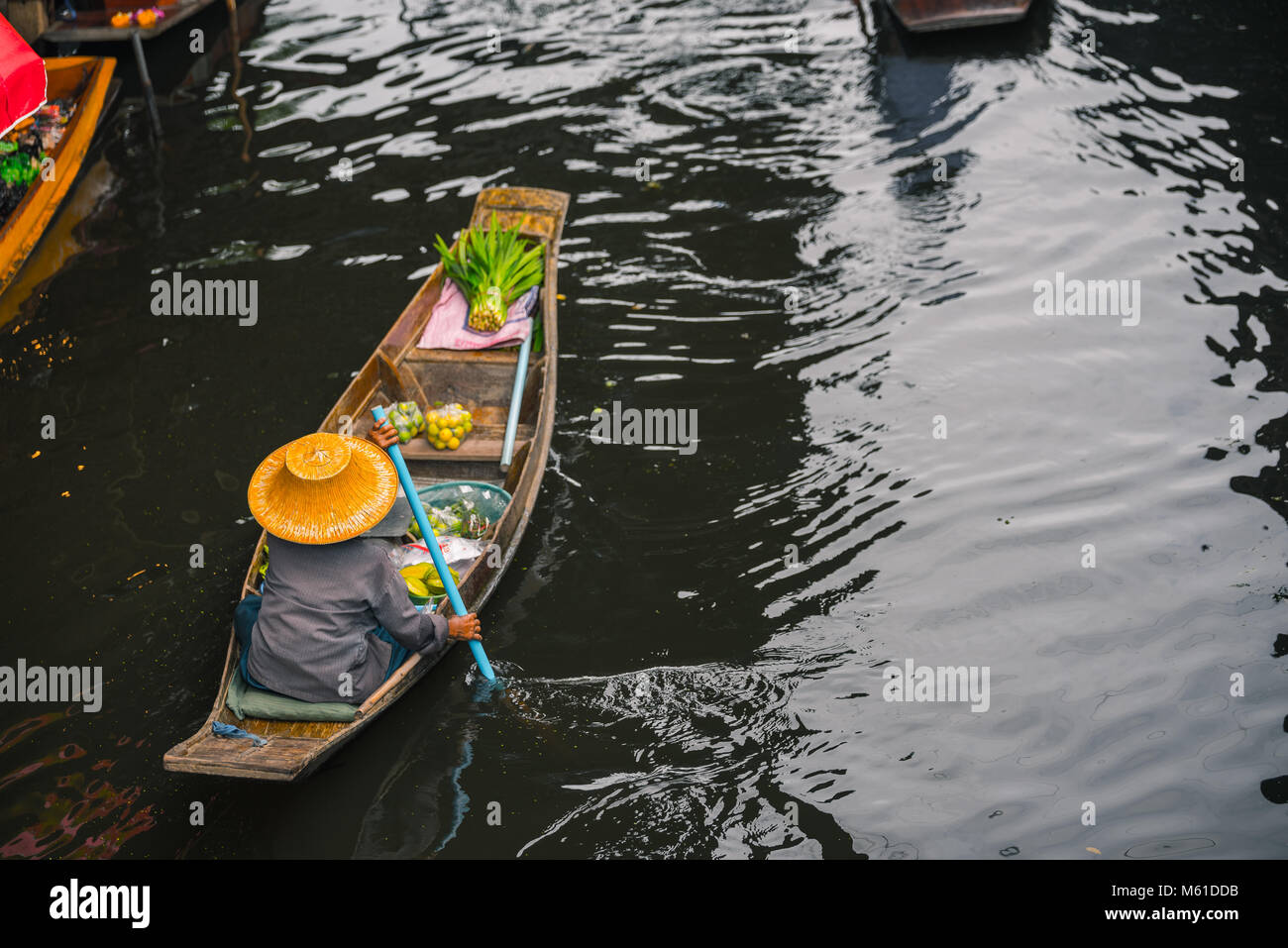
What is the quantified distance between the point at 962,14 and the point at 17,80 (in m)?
9.97

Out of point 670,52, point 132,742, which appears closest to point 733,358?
point 132,742

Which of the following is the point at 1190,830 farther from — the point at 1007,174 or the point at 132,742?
the point at 1007,174

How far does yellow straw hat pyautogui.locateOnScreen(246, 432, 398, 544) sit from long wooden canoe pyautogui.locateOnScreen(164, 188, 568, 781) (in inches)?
31.0

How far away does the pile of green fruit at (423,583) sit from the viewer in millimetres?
5922

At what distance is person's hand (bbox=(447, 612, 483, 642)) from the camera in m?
5.45

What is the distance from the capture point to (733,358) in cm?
833

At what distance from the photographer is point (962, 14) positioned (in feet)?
40.2

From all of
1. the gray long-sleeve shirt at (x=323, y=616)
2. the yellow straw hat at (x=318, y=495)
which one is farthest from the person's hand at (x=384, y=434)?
the gray long-sleeve shirt at (x=323, y=616)

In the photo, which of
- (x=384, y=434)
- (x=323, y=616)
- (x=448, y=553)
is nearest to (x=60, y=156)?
(x=448, y=553)

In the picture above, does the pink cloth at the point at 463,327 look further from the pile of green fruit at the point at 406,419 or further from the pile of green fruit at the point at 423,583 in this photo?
the pile of green fruit at the point at 423,583

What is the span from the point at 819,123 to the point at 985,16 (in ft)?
8.66

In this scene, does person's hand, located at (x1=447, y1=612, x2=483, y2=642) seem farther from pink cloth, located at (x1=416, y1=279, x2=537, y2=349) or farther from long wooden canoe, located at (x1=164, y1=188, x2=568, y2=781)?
pink cloth, located at (x1=416, y1=279, x2=537, y2=349)

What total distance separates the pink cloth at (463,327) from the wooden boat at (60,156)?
340 centimetres

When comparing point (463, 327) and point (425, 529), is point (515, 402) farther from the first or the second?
point (425, 529)
